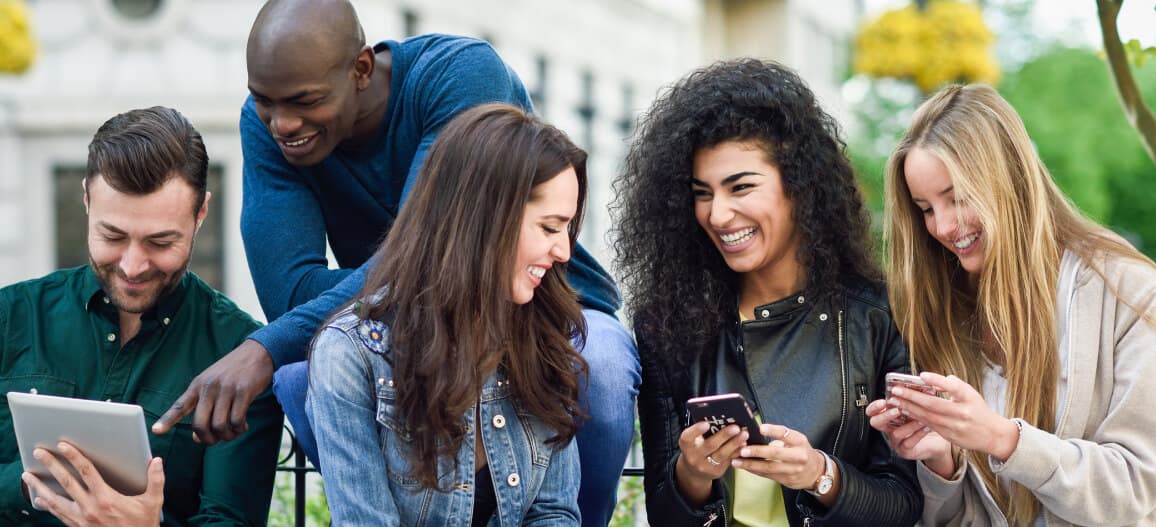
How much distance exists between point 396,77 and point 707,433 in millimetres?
1561

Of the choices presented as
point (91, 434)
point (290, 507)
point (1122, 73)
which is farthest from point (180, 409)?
point (1122, 73)

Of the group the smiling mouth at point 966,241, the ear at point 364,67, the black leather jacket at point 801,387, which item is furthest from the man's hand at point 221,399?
the smiling mouth at point 966,241

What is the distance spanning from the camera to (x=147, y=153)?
3.80 meters

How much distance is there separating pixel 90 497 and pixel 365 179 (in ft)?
4.25

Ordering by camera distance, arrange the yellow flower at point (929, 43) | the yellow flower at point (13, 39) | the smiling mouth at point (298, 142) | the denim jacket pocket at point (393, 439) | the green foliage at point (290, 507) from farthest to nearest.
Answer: the yellow flower at point (929, 43), the yellow flower at point (13, 39), the green foliage at point (290, 507), the smiling mouth at point (298, 142), the denim jacket pocket at point (393, 439)

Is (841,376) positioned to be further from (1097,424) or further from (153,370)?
(153,370)

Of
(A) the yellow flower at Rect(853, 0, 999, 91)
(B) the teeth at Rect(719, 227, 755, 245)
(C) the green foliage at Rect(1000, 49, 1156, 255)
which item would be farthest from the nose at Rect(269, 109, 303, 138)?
(C) the green foliage at Rect(1000, 49, 1156, 255)

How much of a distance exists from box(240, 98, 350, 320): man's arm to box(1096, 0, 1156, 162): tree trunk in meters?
2.69

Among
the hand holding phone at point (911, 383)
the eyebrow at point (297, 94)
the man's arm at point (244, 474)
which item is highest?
the eyebrow at point (297, 94)

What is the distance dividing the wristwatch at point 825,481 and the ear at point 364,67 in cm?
171

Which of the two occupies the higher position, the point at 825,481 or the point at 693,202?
the point at 693,202

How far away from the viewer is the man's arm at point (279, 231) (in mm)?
4020

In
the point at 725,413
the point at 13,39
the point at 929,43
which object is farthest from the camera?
the point at 929,43

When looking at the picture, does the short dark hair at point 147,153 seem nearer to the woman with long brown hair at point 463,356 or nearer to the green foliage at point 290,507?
the woman with long brown hair at point 463,356
